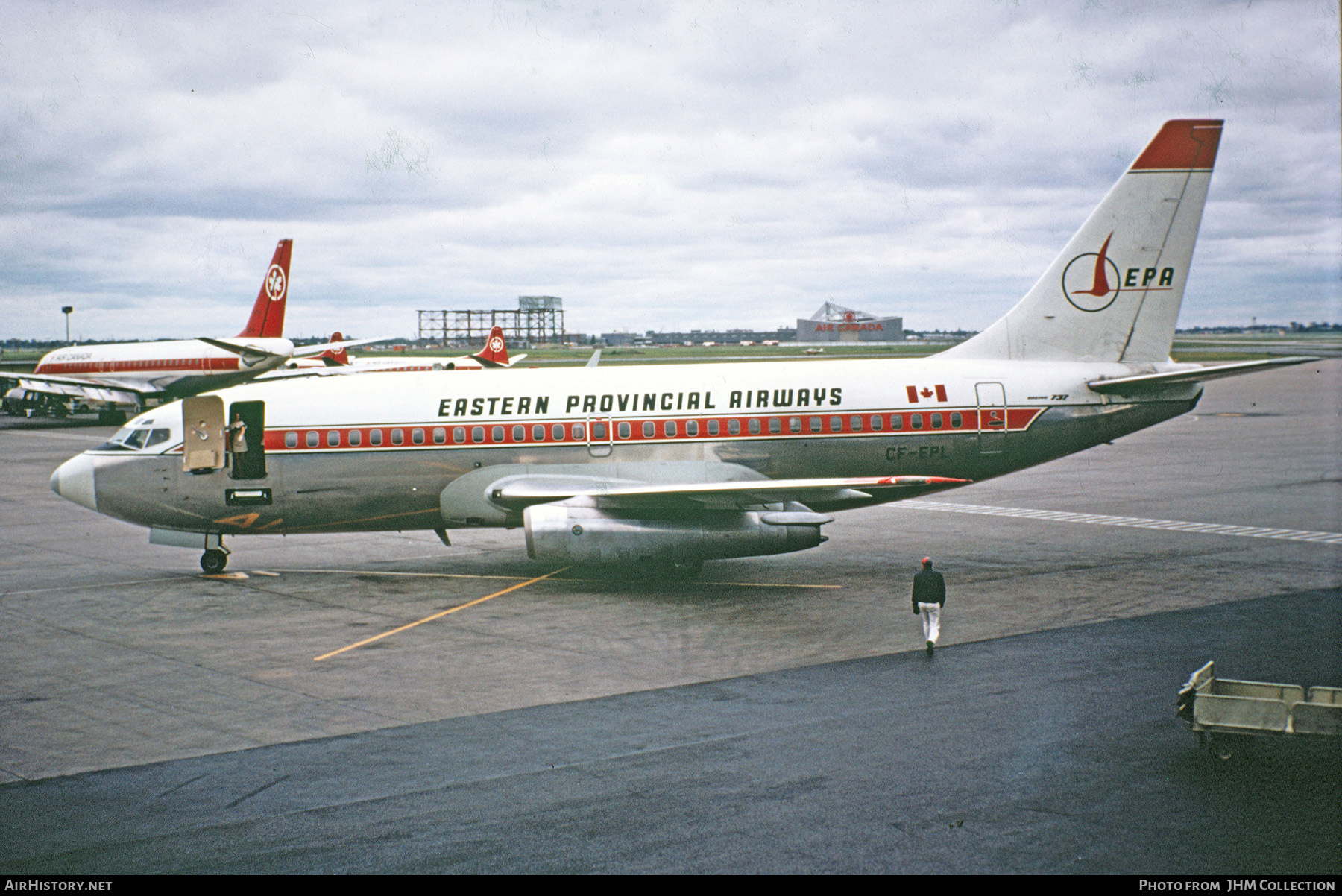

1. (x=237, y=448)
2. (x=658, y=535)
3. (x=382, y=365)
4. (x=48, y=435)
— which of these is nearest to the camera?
(x=658, y=535)

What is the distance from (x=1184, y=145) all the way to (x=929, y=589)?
14.3 metres

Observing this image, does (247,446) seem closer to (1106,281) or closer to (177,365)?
(1106,281)

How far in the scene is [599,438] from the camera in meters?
23.3

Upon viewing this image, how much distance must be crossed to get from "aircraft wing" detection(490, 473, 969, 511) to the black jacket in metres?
3.23

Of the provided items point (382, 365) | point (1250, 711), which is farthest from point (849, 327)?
point (1250, 711)

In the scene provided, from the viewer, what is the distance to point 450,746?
41.8ft

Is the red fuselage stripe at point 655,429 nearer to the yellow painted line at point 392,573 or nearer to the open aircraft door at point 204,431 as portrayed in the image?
the open aircraft door at point 204,431

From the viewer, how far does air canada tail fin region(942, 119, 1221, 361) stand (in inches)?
945

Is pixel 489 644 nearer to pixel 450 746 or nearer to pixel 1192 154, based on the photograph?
pixel 450 746

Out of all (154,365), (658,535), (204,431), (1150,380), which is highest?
(154,365)

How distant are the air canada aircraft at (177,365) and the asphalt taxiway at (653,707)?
46173mm

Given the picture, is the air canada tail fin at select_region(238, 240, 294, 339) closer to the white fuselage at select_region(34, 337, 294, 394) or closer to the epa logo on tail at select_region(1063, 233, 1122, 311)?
the white fuselage at select_region(34, 337, 294, 394)

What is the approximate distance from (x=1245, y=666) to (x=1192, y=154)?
45.5 feet

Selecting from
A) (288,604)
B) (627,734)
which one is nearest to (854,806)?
(627,734)
